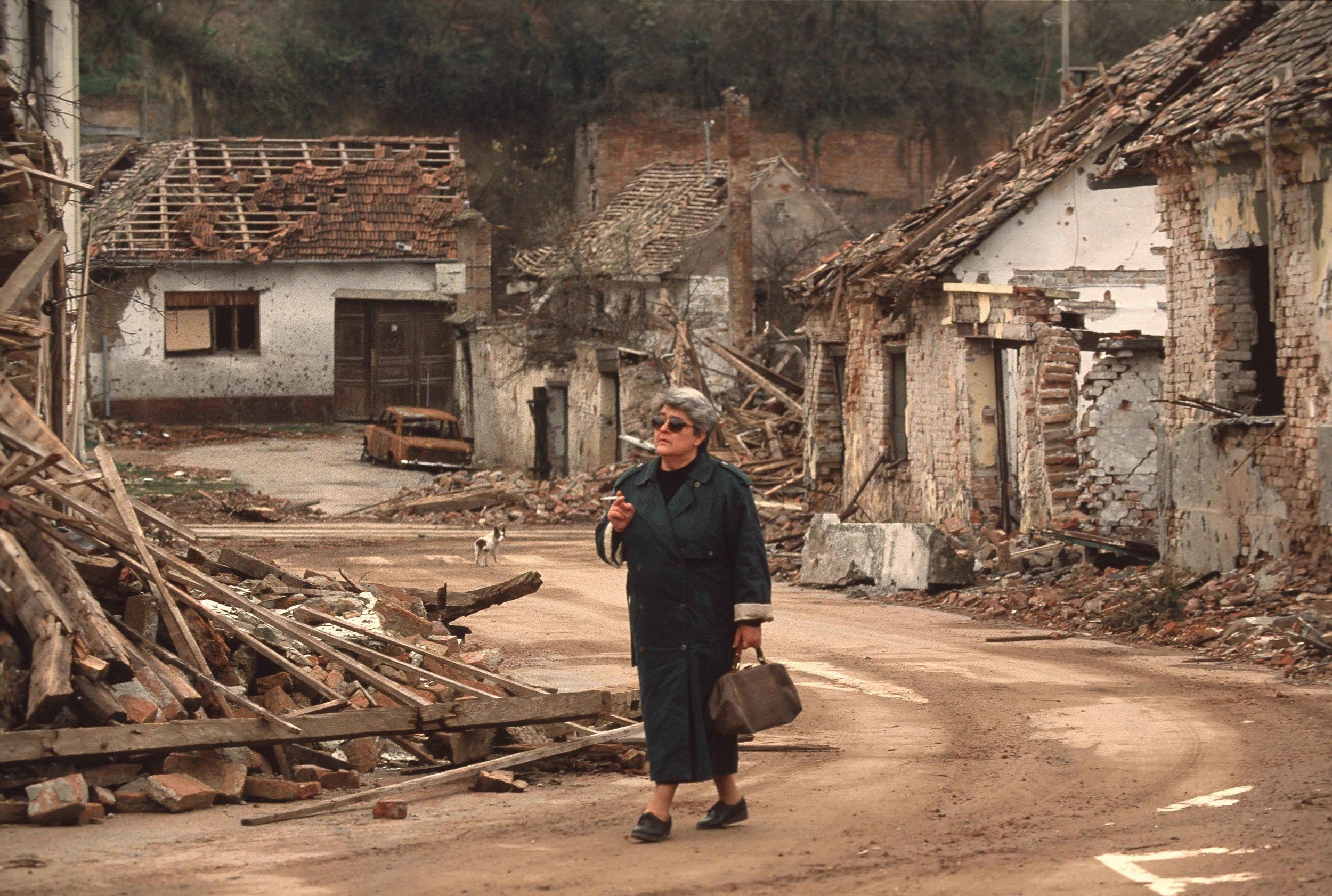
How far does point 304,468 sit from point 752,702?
27.0m

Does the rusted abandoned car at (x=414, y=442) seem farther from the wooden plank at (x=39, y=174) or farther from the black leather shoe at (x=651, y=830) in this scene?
the black leather shoe at (x=651, y=830)

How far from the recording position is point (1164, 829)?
6.00 m

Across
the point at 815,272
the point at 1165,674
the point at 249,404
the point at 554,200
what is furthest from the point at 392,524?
the point at 554,200

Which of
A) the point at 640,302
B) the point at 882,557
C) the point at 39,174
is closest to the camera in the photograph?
the point at 39,174

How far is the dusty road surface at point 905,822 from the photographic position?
5.39 m

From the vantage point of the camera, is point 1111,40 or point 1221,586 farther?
point 1111,40

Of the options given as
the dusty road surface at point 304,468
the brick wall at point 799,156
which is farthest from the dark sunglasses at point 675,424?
the brick wall at point 799,156

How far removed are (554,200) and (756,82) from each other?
6925mm

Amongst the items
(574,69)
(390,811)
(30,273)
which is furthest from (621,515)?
(574,69)

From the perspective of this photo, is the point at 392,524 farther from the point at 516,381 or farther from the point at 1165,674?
the point at 1165,674

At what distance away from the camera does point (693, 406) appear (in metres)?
6.38

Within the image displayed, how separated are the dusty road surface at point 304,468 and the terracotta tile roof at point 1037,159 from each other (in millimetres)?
9884

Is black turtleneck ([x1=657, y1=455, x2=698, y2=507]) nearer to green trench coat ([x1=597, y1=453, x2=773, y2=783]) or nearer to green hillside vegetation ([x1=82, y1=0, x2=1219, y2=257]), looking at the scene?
green trench coat ([x1=597, y1=453, x2=773, y2=783])

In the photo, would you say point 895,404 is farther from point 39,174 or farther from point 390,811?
point 390,811
